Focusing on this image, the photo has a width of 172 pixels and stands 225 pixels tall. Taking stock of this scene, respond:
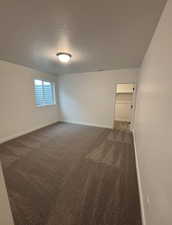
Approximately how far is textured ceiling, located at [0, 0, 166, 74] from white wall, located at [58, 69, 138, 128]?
206 centimetres

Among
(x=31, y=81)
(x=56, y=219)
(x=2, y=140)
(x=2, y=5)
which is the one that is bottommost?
(x=56, y=219)

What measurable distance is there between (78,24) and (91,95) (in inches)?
136

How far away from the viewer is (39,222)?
121 cm

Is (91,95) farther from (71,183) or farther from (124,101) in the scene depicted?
(71,183)

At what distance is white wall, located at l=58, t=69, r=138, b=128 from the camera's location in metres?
4.39

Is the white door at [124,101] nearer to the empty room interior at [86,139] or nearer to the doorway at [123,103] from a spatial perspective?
the doorway at [123,103]

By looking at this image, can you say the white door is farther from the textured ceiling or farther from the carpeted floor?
the textured ceiling

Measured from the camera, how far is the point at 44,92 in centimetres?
498

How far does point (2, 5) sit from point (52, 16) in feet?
1.82

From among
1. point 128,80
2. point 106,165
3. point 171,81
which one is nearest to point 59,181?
point 106,165

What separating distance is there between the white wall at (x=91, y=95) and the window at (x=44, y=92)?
427mm

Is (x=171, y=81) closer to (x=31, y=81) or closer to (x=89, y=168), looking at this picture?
(x=89, y=168)

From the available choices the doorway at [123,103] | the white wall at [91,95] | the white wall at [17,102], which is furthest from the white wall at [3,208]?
the doorway at [123,103]

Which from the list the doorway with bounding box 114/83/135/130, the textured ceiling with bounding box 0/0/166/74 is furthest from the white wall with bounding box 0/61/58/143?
the doorway with bounding box 114/83/135/130
